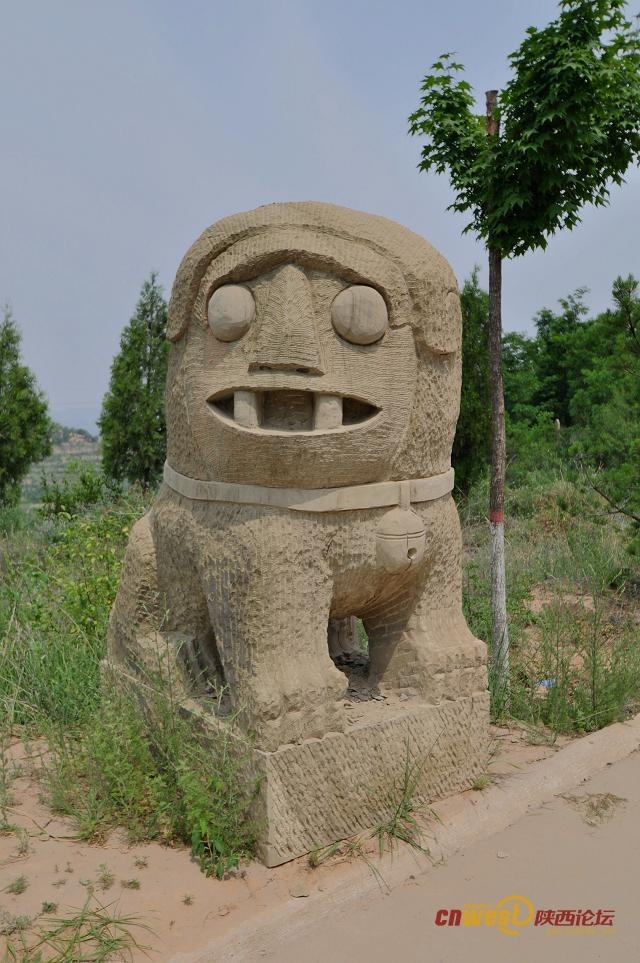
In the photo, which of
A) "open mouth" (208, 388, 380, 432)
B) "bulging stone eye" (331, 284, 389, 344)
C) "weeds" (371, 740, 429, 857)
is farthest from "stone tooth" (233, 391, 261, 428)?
"weeds" (371, 740, 429, 857)

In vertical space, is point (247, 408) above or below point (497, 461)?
above

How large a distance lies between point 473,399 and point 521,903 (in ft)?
19.3

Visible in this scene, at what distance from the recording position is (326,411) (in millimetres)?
2545

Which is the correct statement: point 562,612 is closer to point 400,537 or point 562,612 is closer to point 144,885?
point 400,537

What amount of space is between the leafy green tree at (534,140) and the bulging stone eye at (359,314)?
1380mm

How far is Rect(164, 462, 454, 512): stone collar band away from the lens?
2602 mm

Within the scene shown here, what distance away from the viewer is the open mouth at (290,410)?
2551 mm

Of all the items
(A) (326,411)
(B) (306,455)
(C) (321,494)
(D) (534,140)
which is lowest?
(C) (321,494)

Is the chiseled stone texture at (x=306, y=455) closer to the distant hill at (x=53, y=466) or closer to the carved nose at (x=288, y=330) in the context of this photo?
the carved nose at (x=288, y=330)

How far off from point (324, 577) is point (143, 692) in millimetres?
899

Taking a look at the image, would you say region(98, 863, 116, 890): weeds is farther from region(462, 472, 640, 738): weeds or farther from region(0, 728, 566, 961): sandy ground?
region(462, 472, 640, 738): weeds

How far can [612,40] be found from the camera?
3.39 metres

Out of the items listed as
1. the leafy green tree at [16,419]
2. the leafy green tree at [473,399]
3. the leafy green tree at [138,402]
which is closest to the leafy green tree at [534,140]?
the leafy green tree at [473,399]

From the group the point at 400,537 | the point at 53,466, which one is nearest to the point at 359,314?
the point at 400,537
